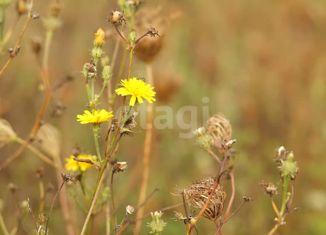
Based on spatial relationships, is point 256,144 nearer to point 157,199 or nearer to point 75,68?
point 157,199

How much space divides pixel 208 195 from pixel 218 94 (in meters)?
2.57

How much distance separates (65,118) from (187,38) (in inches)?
53.4

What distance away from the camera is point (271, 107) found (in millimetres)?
4121

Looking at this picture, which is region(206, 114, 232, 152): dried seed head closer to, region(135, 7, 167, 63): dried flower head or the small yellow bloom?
the small yellow bloom

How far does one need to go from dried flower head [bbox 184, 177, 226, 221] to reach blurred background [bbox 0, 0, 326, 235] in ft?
3.32

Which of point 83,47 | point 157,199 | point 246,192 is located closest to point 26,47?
point 83,47

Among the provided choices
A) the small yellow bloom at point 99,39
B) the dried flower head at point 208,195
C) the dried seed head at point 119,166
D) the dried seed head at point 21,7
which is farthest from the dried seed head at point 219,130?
the dried seed head at point 21,7

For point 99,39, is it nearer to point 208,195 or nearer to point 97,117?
point 97,117

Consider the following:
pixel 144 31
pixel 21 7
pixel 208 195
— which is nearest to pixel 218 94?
pixel 144 31

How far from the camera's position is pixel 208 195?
69.7 inches

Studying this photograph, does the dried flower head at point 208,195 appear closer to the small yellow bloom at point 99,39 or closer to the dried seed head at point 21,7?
the small yellow bloom at point 99,39

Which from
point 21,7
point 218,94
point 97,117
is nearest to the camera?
point 97,117

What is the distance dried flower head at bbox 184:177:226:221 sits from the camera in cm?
178

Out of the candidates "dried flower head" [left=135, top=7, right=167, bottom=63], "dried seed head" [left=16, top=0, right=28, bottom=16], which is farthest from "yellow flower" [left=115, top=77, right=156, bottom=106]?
"dried flower head" [left=135, top=7, right=167, bottom=63]
